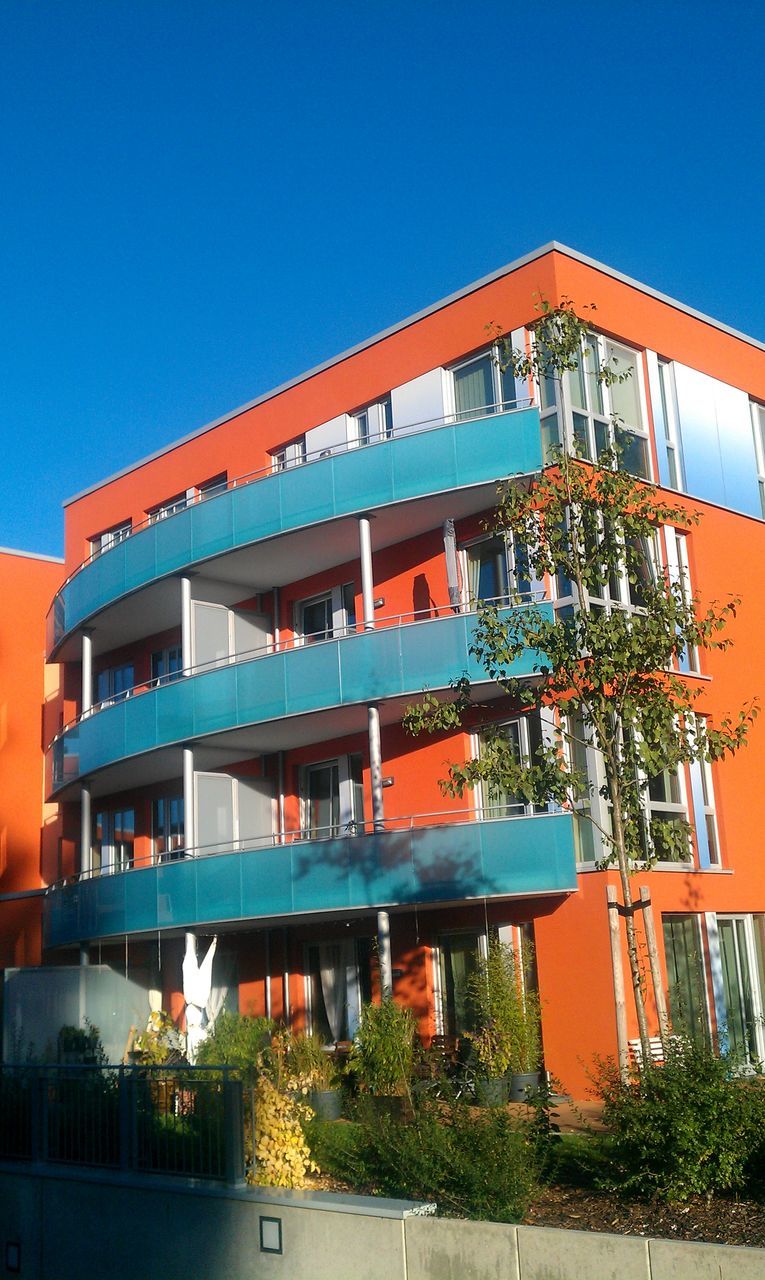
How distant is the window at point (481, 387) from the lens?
22.5 metres

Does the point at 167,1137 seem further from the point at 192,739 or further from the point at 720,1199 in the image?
the point at 192,739

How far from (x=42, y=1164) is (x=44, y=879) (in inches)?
799

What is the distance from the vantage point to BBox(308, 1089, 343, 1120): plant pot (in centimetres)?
1702

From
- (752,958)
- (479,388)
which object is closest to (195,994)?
(752,958)

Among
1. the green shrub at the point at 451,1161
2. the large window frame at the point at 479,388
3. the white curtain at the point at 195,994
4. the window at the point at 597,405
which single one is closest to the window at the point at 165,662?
the white curtain at the point at 195,994

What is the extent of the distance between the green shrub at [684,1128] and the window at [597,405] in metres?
12.6

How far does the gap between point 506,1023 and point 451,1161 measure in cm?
898

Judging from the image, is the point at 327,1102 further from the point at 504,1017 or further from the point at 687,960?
the point at 687,960

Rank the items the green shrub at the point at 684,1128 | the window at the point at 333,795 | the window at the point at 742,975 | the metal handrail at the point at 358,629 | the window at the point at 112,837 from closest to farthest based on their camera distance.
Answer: the green shrub at the point at 684,1128 → the window at the point at 742,975 → the metal handrail at the point at 358,629 → the window at the point at 333,795 → the window at the point at 112,837

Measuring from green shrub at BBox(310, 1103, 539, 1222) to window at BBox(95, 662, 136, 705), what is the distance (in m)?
20.0

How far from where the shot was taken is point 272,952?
25734 millimetres

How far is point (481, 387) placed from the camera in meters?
23.2

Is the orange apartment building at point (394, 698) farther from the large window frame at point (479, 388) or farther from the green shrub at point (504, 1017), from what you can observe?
the green shrub at point (504, 1017)

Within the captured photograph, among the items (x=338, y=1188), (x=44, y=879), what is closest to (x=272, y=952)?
(x=44, y=879)
